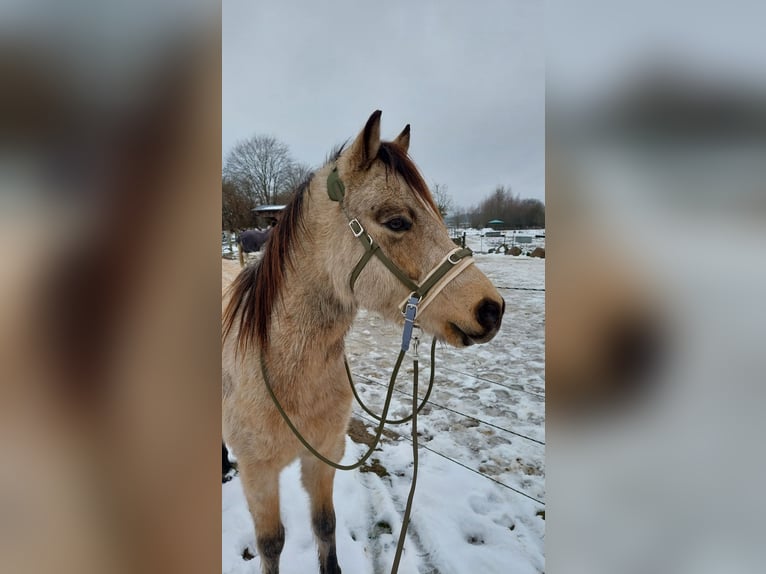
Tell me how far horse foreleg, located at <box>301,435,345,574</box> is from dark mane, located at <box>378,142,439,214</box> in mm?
1149

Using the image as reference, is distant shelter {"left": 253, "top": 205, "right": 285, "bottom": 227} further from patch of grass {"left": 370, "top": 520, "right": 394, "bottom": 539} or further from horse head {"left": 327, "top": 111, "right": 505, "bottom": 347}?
patch of grass {"left": 370, "top": 520, "right": 394, "bottom": 539}

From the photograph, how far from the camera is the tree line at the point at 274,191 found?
1111 mm

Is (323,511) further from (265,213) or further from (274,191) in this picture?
(265,213)

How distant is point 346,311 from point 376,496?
127cm

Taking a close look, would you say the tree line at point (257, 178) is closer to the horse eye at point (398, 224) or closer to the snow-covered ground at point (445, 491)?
the horse eye at point (398, 224)

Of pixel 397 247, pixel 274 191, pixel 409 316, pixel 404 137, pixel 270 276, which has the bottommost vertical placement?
pixel 409 316

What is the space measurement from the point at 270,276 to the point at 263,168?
5.06 ft

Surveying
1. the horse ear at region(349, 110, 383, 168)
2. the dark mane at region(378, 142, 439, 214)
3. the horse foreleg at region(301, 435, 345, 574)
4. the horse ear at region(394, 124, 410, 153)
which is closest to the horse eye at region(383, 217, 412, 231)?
the dark mane at region(378, 142, 439, 214)

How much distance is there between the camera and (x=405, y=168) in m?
1.16

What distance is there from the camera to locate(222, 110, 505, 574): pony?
1.08 m

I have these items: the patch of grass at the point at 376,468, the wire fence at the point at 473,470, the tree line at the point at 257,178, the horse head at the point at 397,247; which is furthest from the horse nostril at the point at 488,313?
the patch of grass at the point at 376,468
